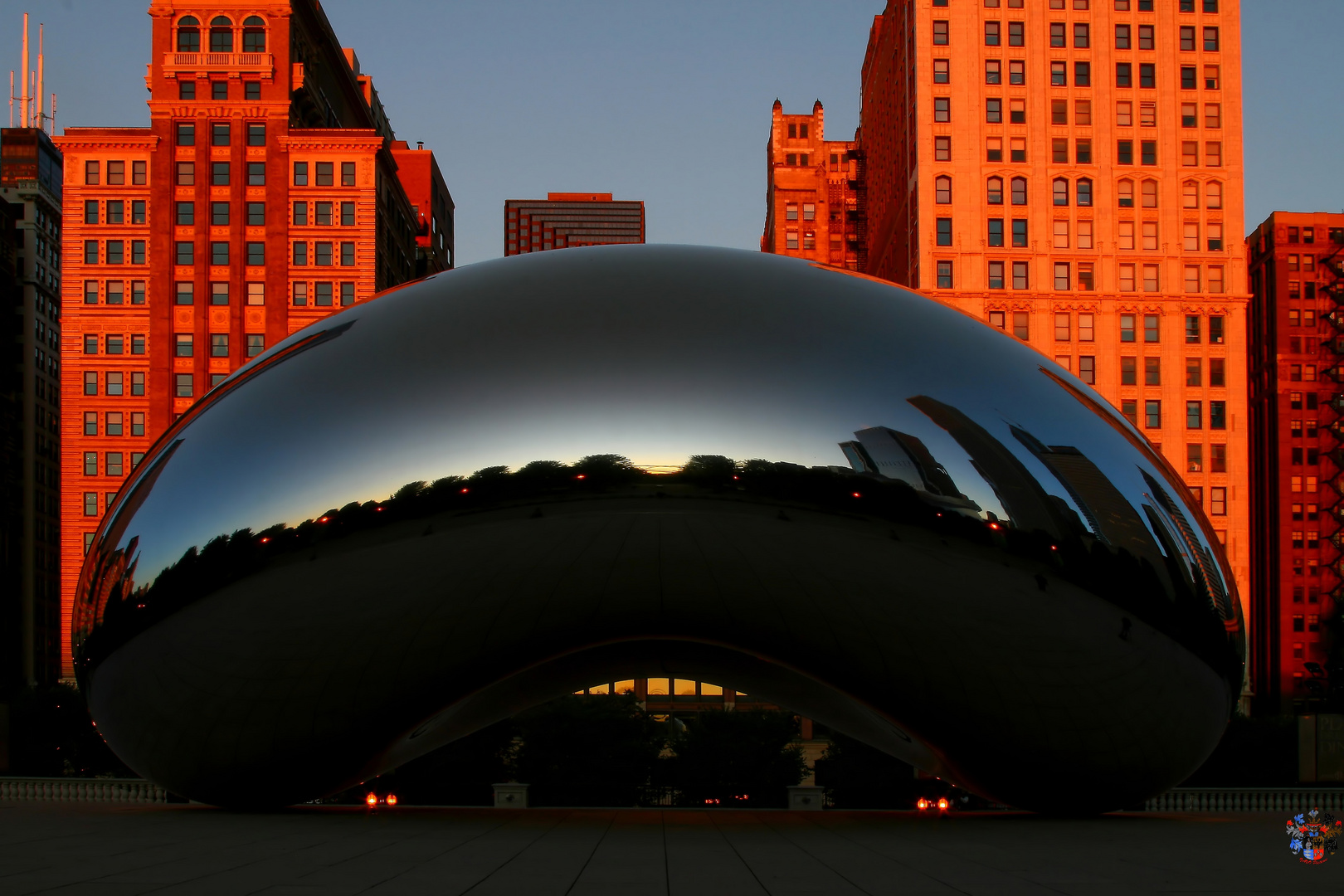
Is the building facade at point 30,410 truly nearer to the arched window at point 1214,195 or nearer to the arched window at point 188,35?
the arched window at point 188,35

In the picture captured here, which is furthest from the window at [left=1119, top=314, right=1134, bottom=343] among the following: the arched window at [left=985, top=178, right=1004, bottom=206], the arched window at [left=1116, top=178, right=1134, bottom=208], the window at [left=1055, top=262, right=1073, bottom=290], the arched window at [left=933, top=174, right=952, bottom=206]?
the arched window at [left=933, top=174, right=952, bottom=206]

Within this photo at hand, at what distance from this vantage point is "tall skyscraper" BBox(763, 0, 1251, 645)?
7975 centimetres

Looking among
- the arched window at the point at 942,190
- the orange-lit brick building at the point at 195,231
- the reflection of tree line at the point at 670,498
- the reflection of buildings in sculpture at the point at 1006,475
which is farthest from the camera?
the orange-lit brick building at the point at 195,231

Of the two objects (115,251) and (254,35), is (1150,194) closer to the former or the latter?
(254,35)

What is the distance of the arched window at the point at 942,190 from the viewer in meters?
80.0

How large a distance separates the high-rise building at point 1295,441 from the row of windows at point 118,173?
3805 inches

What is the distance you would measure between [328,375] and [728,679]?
22.4ft

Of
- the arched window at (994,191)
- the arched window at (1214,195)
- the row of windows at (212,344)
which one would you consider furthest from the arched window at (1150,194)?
the row of windows at (212,344)

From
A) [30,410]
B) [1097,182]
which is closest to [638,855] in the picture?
[1097,182]

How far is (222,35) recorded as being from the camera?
86.4 m

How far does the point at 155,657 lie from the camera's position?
12594mm

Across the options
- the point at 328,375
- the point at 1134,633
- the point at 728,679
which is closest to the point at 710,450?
the point at 328,375

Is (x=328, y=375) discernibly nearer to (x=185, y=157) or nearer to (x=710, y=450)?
(x=710, y=450)

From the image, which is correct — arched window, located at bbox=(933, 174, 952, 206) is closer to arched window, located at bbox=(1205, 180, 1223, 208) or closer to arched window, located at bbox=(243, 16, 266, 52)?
arched window, located at bbox=(1205, 180, 1223, 208)
